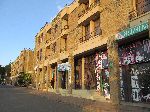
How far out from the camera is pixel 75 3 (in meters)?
29.6

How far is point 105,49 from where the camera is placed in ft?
73.3

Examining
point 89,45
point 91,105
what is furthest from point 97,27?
point 91,105

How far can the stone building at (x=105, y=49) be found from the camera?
16844 millimetres

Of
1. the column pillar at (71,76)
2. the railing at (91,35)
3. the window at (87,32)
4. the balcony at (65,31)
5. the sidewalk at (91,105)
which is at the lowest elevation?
the sidewalk at (91,105)

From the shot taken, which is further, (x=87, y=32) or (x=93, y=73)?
(x=87, y=32)

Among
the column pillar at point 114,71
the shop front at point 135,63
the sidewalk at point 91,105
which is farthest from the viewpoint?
the column pillar at point 114,71

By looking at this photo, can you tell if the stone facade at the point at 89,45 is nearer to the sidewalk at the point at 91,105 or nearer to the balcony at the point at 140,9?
the balcony at the point at 140,9

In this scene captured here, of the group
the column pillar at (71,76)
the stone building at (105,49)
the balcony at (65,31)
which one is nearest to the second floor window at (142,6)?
the stone building at (105,49)

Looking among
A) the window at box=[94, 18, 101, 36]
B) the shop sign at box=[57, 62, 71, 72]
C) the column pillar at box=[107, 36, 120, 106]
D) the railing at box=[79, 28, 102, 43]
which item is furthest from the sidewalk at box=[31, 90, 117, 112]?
the shop sign at box=[57, 62, 71, 72]

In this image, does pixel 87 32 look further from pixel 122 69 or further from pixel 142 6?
pixel 142 6

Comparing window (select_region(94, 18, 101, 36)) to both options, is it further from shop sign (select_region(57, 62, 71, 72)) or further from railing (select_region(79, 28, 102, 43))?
shop sign (select_region(57, 62, 71, 72))

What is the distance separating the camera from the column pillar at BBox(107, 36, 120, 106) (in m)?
18.5

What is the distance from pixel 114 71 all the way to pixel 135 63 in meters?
1.82

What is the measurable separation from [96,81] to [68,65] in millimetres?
5864
